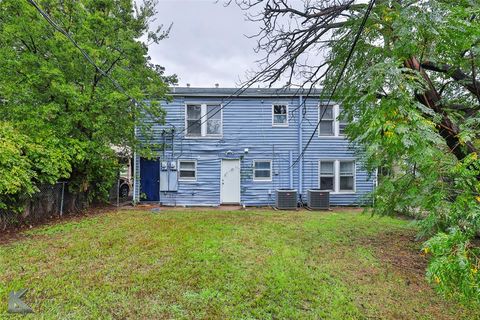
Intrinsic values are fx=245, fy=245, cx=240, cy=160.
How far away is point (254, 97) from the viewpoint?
10438 mm

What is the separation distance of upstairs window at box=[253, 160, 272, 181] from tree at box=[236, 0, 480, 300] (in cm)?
629

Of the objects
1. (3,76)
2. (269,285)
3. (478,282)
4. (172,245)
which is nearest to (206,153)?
(172,245)

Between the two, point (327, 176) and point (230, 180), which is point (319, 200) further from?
point (230, 180)

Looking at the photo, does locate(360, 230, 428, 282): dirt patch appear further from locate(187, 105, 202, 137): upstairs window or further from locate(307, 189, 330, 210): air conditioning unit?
locate(187, 105, 202, 137): upstairs window

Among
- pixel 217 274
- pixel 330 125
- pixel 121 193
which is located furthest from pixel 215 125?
pixel 217 274

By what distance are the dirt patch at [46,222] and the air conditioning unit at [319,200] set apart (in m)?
7.62

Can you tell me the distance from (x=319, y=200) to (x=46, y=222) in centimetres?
896

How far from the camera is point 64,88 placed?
21.1 feet

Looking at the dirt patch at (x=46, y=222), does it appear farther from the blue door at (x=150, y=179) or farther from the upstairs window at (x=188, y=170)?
the upstairs window at (x=188, y=170)

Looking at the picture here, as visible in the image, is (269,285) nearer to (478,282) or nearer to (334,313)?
(334,313)

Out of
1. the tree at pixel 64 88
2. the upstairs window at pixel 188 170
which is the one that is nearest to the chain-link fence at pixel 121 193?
the tree at pixel 64 88

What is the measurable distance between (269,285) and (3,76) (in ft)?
26.9

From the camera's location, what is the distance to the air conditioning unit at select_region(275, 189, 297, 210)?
9.73 meters

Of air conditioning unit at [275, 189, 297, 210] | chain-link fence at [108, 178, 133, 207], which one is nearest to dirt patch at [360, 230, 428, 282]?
air conditioning unit at [275, 189, 297, 210]
